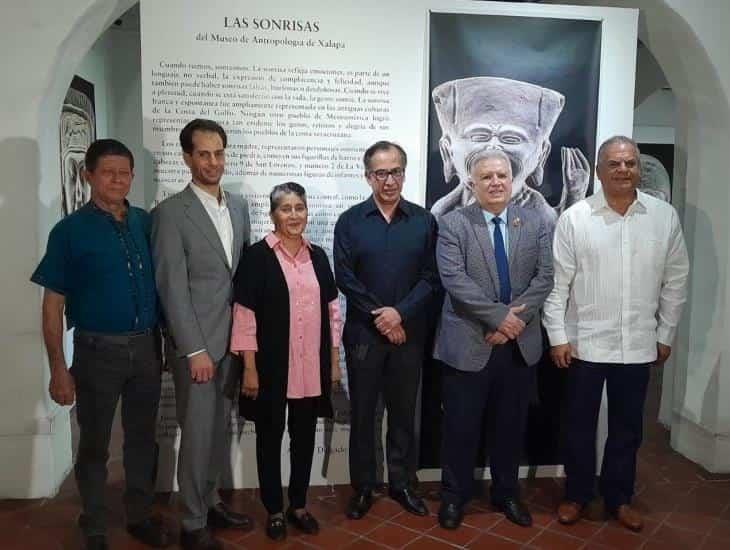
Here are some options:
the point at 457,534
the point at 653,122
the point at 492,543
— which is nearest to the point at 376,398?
the point at 457,534

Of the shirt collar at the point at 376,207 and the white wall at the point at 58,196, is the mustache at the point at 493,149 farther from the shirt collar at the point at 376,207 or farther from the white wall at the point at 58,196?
the white wall at the point at 58,196

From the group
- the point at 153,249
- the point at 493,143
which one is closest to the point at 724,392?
the point at 493,143

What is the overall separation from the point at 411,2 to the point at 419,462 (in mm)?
2579

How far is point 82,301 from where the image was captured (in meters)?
2.70

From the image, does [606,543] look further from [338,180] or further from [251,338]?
[338,180]

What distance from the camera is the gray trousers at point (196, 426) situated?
112 inches

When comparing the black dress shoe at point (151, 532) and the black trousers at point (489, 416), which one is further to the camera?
the black trousers at point (489, 416)

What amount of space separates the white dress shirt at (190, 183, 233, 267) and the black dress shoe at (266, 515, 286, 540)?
122 centimetres

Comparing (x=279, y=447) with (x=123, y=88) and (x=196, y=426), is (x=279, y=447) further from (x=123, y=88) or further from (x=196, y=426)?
(x=123, y=88)

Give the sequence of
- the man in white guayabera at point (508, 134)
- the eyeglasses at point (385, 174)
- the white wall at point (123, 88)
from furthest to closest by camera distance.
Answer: the white wall at point (123, 88) < the man in white guayabera at point (508, 134) < the eyeglasses at point (385, 174)

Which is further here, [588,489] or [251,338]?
[588,489]

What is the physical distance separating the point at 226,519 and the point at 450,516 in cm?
109

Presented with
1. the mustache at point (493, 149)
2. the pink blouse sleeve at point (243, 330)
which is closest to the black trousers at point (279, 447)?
the pink blouse sleeve at point (243, 330)

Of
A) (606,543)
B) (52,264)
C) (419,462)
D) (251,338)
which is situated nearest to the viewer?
(52,264)
